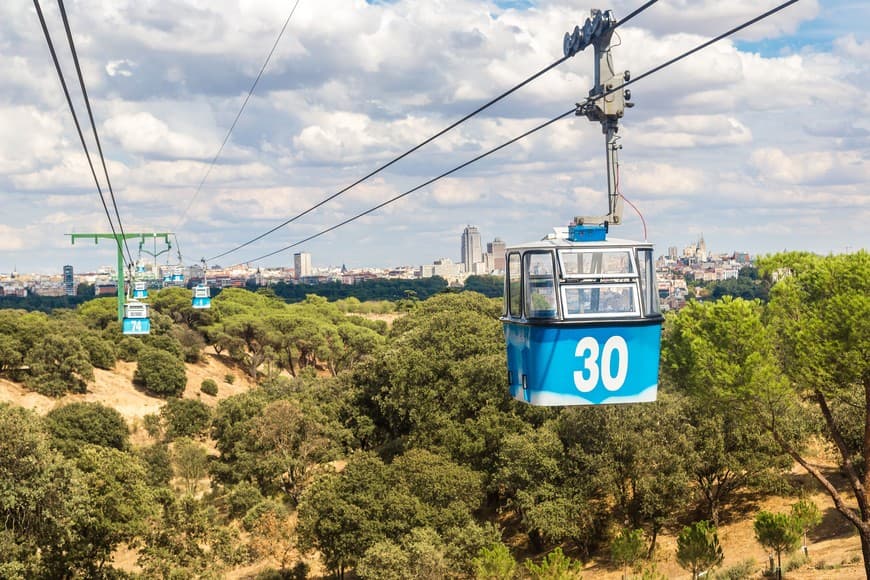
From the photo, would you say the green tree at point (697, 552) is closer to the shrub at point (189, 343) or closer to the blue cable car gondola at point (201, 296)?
the blue cable car gondola at point (201, 296)

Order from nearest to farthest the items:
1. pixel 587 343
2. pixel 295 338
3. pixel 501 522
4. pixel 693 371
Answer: pixel 587 343 < pixel 693 371 < pixel 501 522 < pixel 295 338

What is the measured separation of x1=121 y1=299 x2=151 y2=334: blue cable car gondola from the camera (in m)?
48.6

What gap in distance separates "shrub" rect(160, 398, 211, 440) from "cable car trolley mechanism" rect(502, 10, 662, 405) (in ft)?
179

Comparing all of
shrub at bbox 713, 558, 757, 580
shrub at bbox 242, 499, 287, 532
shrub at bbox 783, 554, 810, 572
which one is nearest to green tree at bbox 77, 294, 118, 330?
shrub at bbox 242, 499, 287, 532

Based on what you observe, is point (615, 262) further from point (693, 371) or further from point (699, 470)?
point (699, 470)

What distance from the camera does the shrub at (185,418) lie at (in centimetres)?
6450

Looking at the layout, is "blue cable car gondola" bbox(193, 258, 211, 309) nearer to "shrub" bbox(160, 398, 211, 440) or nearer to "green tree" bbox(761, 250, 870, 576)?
"shrub" bbox(160, 398, 211, 440)

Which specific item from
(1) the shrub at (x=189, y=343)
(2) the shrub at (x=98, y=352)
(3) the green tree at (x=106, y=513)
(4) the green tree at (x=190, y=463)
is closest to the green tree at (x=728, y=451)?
(3) the green tree at (x=106, y=513)

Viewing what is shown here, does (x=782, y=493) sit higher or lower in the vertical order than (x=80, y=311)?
lower

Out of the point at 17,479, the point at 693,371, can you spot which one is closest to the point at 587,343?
the point at 693,371

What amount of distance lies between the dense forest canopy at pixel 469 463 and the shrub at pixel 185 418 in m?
5.68

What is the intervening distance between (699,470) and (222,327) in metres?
78.2

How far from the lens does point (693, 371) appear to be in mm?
28828

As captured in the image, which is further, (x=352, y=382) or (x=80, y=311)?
(x=80, y=311)
